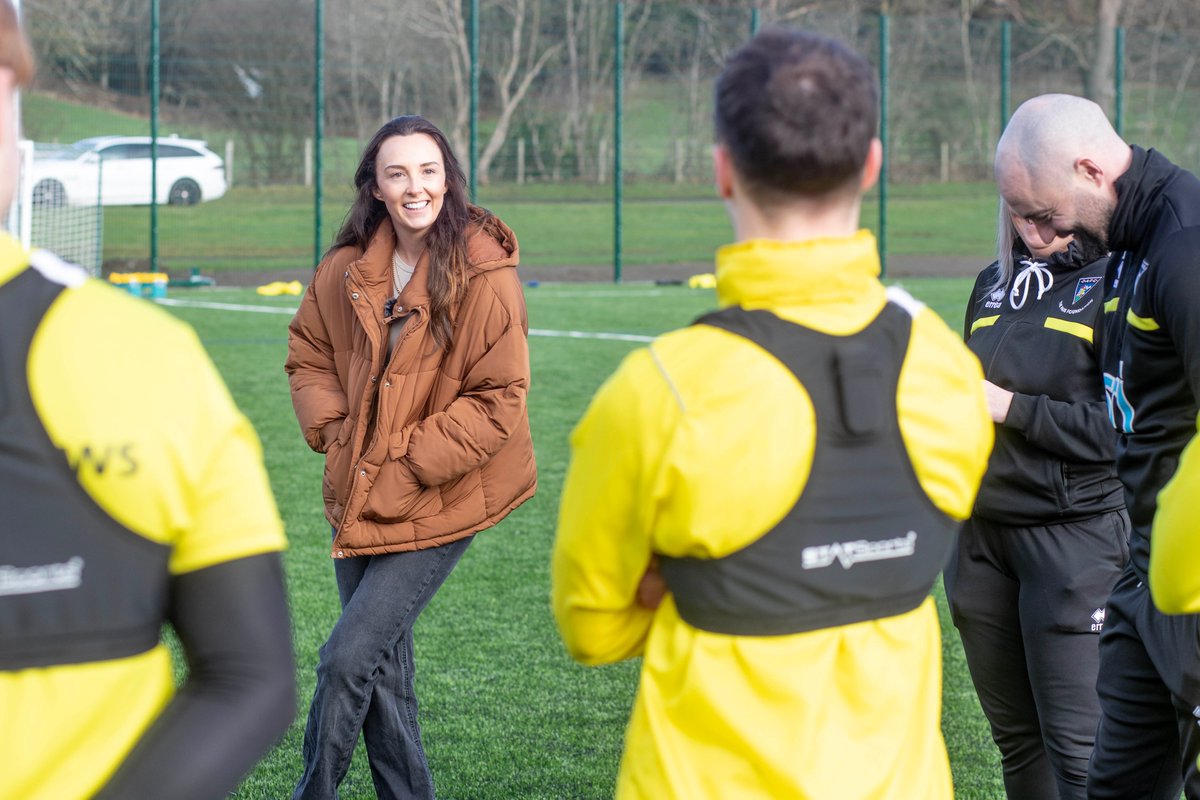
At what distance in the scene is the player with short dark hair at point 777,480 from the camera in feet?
6.46

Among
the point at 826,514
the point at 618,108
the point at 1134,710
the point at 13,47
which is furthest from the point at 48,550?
the point at 618,108

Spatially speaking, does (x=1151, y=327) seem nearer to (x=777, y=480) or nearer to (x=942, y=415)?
(x=942, y=415)

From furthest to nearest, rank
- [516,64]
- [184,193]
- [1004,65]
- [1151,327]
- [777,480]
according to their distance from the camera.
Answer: [1004,65]
[516,64]
[184,193]
[1151,327]
[777,480]

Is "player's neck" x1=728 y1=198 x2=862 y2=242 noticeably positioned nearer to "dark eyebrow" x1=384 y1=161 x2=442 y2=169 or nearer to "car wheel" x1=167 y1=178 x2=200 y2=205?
"dark eyebrow" x1=384 y1=161 x2=442 y2=169

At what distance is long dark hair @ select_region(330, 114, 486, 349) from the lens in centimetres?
390

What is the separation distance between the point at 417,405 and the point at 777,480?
2.12 metres

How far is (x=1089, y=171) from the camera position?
3145mm

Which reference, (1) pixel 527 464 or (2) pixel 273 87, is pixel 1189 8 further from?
(1) pixel 527 464

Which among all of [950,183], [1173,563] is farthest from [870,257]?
[950,183]

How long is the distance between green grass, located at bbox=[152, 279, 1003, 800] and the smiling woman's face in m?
1.95

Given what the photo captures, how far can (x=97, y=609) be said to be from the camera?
1504 millimetres

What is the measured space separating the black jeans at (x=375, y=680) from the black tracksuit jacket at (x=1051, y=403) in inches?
60.9

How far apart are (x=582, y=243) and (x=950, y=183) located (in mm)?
9050

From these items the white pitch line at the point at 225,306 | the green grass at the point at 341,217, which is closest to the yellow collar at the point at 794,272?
the white pitch line at the point at 225,306
